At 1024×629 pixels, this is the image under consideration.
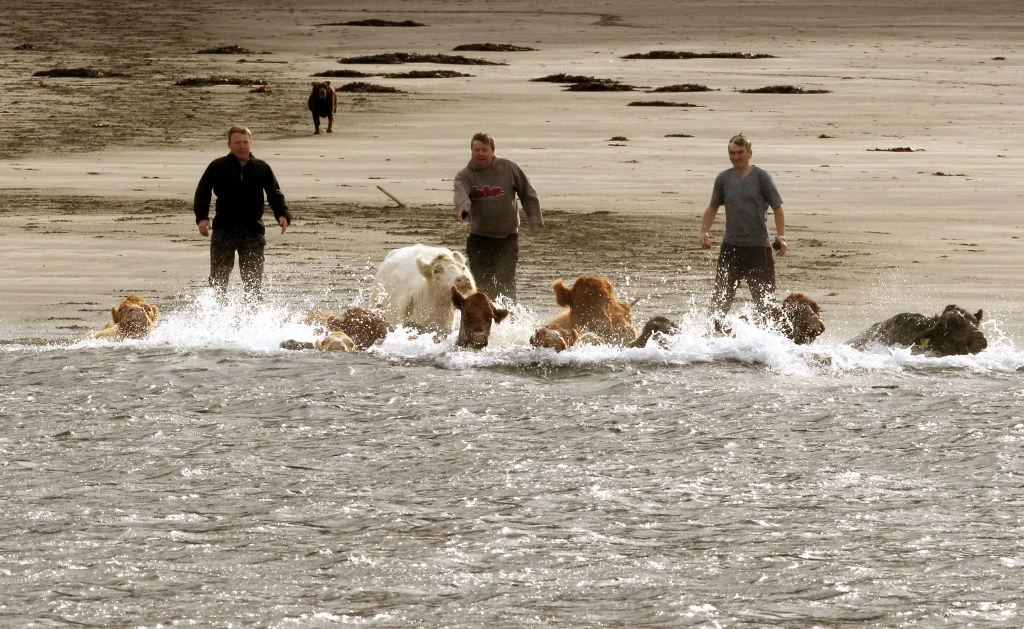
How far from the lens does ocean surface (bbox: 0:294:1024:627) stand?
7.54 m

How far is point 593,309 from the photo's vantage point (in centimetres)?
1266

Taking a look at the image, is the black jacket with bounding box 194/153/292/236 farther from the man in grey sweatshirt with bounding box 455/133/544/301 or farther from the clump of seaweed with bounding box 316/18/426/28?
the clump of seaweed with bounding box 316/18/426/28

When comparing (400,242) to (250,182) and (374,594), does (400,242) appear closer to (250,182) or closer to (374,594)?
(250,182)

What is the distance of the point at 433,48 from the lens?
140 feet

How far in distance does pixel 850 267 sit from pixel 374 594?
10.5m

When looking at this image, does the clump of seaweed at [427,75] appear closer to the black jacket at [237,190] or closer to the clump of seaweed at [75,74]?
the clump of seaweed at [75,74]

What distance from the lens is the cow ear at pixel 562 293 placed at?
41.2 feet

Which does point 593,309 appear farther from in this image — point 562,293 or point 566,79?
point 566,79

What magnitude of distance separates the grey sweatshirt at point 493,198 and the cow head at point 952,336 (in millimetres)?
3318

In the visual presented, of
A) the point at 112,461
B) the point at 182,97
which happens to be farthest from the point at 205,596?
the point at 182,97

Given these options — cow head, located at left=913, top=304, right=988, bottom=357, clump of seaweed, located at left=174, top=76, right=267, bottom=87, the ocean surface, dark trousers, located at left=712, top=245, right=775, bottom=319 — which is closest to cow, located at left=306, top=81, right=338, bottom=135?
clump of seaweed, located at left=174, top=76, right=267, bottom=87

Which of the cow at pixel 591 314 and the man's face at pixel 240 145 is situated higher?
the man's face at pixel 240 145

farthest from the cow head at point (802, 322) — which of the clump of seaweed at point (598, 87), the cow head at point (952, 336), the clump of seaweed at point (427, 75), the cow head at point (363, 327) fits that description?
the clump of seaweed at point (427, 75)

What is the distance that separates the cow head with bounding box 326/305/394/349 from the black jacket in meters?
1.29
